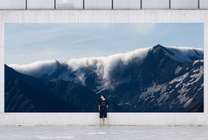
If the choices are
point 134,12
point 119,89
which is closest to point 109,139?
point 119,89

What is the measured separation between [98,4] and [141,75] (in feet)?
15.0

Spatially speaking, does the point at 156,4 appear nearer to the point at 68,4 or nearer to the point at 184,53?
the point at 184,53

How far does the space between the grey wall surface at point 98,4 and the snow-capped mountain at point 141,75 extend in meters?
2.81

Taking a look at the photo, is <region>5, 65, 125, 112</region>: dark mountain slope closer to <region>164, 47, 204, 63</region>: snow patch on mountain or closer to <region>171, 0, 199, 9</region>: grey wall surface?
<region>164, 47, 204, 63</region>: snow patch on mountain

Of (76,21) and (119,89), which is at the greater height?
(76,21)

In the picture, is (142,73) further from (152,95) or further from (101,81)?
(101,81)

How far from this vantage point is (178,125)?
46.7ft

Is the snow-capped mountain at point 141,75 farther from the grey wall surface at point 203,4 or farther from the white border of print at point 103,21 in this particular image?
the grey wall surface at point 203,4

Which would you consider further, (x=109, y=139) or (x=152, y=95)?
(x=152, y=95)

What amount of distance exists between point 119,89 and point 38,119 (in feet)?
15.3

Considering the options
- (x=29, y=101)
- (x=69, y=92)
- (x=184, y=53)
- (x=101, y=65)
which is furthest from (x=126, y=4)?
(x=29, y=101)

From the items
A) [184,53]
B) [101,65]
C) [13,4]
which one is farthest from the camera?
[13,4]

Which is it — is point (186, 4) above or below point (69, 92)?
above

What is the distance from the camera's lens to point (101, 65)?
14.7 meters
